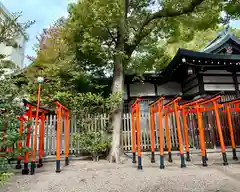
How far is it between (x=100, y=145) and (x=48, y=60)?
4.63m

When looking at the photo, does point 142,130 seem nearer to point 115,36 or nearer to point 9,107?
point 115,36

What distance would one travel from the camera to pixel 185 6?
6.89 m

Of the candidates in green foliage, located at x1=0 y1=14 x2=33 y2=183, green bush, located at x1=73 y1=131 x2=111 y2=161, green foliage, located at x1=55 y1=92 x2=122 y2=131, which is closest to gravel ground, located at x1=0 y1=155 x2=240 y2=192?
green foliage, located at x1=0 y1=14 x2=33 y2=183

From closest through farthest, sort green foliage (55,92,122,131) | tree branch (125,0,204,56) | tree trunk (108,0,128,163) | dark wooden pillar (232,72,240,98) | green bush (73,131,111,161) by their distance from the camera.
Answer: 1. tree trunk (108,0,128,163)
2. green bush (73,131,111,161)
3. green foliage (55,92,122,131)
4. tree branch (125,0,204,56)
5. dark wooden pillar (232,72,240,98)

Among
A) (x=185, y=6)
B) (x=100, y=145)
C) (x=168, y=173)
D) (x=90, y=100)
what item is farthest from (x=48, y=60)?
(x=168, y=173)

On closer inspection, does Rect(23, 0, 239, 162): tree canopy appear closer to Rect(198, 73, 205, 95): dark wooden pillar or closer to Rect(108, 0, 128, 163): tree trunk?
Rect(108, 0, 128, 163): tree trunk

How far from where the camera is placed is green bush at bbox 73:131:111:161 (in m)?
6.09

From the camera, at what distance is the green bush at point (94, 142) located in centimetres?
609

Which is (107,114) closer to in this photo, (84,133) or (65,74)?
(84,133)

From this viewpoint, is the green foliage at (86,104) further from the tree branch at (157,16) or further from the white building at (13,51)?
the white building at (13,51)

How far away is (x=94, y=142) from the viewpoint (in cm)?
609

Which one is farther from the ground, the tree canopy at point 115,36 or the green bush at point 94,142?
the tree canopy at point 115,36

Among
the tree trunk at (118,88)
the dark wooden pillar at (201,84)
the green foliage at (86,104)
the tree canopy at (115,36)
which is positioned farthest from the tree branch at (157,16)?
the dark wooden pillar at (201,84)

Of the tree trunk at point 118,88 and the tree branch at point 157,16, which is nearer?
the tree trunk at point 118,88
